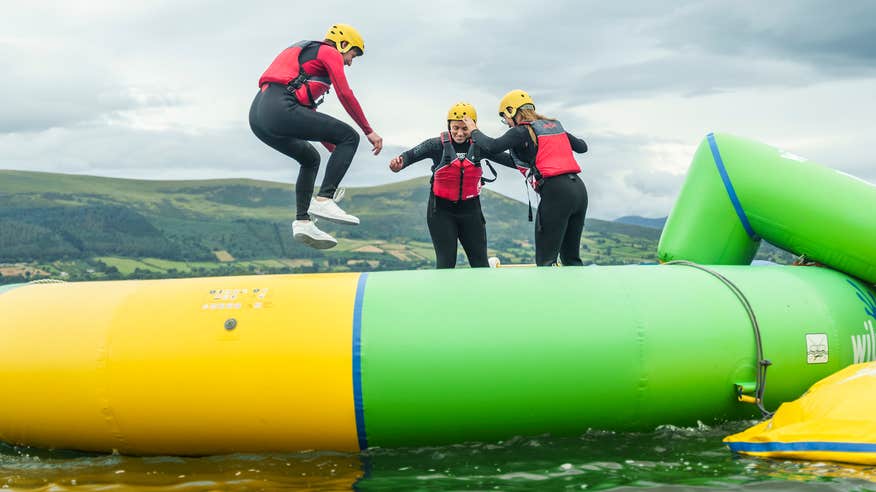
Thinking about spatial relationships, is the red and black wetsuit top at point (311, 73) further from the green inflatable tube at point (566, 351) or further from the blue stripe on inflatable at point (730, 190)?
the blue stripe on inflatable at point (730, 190)

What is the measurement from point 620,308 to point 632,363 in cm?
47

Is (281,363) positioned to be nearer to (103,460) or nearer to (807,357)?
(103,460)

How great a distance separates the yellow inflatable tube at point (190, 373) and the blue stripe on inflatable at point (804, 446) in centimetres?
309

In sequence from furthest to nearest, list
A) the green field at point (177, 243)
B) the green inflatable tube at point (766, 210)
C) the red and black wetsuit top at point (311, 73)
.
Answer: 1. the green field at point (177, 243)
2. the red and black wetsuit top at point (311, 73)
3. the green inflatable tube at point (766, 210)

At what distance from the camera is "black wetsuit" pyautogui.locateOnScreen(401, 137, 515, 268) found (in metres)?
9.04

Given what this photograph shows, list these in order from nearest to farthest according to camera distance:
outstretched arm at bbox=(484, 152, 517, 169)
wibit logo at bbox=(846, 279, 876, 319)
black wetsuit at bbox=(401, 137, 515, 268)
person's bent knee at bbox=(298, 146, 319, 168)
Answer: wibit logo at bbox=(846, 279, 876, 319), person's bent knee at bbox=(298, 146, 319, 168), black wetsuit at bbox=(401, 137, 515, 268), outstretched arm at bbox=(484, 152, 517, 169)

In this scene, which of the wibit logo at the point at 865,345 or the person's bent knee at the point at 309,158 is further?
the person's bent knee at the point at 309,158

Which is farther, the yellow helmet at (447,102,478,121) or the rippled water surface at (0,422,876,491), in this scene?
the yellow helmet at (447,102,478,121)

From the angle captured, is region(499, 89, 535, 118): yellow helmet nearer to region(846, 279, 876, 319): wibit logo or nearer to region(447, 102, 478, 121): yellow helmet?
region(447, 102, 478, 121): yellow helmet

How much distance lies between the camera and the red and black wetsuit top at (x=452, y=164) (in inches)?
348

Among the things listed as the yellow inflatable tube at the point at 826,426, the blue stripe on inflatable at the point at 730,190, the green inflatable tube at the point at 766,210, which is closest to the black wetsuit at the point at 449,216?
the green inflatable tube at the point at 766,210

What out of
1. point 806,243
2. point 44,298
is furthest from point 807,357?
point 44,298

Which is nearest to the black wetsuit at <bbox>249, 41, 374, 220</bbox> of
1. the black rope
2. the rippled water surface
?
the rippled water surface

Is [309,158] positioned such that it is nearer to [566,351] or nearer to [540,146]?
[540,146]
